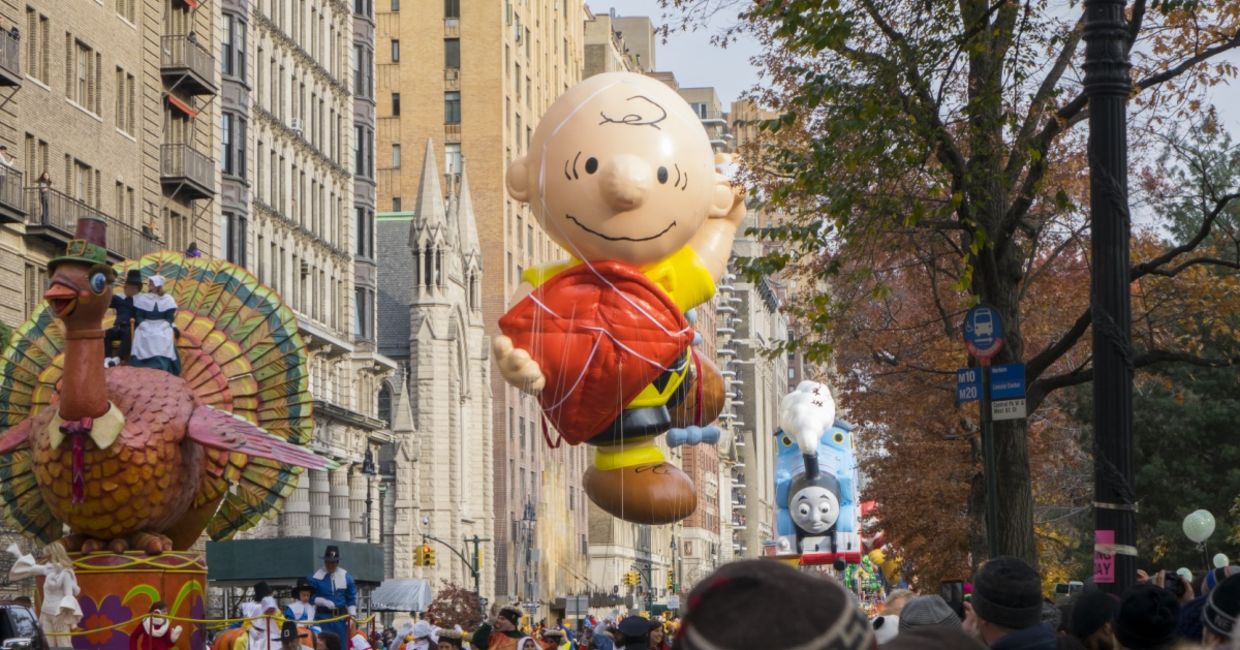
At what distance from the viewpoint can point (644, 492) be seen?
15492 mm

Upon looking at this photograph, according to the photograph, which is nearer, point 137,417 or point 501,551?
point 137,417

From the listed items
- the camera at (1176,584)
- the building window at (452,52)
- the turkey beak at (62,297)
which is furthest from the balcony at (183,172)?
the building window at (452,52)

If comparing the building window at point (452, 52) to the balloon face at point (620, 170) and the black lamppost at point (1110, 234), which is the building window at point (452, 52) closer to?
the balloon face at point (620, 170)

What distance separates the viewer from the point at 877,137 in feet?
58.5

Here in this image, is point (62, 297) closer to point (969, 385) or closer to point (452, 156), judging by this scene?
point (969, 385)

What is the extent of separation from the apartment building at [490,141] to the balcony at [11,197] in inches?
1879

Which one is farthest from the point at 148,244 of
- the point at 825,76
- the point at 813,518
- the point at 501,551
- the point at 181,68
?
the point at 501,551

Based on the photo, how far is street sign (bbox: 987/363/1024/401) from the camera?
15.8 metres

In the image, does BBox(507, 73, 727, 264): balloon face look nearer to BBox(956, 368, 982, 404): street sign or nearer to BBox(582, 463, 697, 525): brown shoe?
BBox(582, 463, 697, 525): brown shoe

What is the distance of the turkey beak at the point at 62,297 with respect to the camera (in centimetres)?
1911

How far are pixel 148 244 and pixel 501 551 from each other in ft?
135

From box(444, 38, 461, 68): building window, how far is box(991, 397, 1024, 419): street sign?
75.8m

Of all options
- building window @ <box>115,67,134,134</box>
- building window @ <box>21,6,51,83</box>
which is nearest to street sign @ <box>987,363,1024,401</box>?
building window @ <box>21,6,51,83</box>

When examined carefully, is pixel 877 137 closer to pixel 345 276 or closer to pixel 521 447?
pixel 345 276
